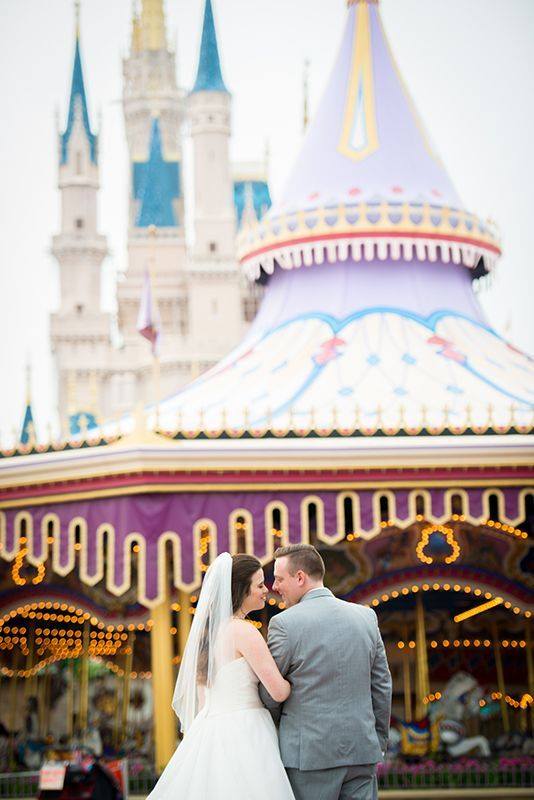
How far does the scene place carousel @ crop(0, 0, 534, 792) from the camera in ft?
43.0

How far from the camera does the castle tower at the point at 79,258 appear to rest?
52.9 metres

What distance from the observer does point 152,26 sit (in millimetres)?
58500

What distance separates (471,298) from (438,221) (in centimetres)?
101

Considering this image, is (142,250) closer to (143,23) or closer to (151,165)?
(151,165)

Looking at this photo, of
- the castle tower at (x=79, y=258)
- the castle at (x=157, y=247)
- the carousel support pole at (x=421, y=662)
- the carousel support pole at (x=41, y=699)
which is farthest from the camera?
the castle tower at (x=79, y=258)

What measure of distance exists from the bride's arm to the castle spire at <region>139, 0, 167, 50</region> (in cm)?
5321

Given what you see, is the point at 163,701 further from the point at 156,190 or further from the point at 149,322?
the point at 156,190

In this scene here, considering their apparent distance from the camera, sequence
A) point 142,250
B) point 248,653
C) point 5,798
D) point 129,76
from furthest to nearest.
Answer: point 129,76 < point 142,250 < point 5,798 < point 248,653

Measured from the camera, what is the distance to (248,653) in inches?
233

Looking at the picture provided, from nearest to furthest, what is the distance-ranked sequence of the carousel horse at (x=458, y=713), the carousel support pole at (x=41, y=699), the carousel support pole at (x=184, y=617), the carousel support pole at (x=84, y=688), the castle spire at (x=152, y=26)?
the carousel support pole at (x=184, y=617) < the carousel horse at (x=458, y=713) < the carousel support pole at (x=84, y=688) < the carousel support pole at (x=41, y=699) < the castle spire at (x=152, y=26)

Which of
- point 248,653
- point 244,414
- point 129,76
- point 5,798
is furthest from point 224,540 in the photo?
point 129,76

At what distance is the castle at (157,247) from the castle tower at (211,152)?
43 millimetres

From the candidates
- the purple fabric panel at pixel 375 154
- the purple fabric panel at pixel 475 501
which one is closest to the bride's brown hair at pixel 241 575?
the purple fabric panel at pixel 475 501

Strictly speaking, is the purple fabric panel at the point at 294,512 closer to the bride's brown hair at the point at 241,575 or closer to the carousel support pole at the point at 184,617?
the carousel support pole at the point at 184,617
